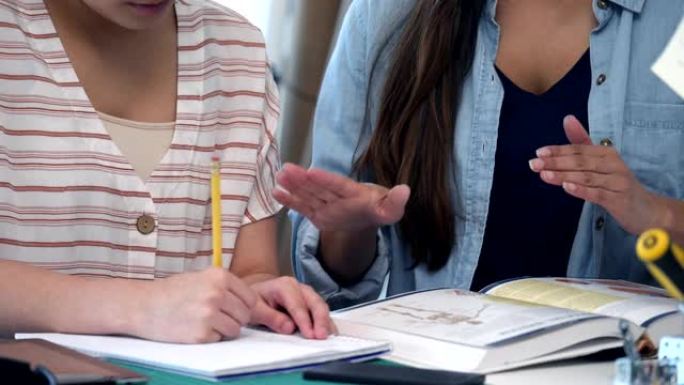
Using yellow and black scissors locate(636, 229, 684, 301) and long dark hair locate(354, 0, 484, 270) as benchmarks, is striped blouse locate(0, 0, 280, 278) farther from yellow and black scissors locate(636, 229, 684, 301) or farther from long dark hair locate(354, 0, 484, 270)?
yellow and black scissors locate(636, 229, 684, 301)

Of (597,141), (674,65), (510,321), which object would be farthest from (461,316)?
(597,141)

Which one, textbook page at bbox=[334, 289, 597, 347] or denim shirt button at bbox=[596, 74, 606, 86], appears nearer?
textbook page at bbox=[334, 289, 597, 347]

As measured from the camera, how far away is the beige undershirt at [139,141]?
5.41ft

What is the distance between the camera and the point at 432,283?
1983 millimetres

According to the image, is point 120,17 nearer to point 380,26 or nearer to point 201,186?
point 201,186

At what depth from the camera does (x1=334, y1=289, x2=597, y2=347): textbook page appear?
4.31 feet

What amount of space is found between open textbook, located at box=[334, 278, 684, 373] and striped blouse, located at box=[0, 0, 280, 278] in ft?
1.01

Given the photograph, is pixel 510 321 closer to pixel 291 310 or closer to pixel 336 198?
pixel 291 310

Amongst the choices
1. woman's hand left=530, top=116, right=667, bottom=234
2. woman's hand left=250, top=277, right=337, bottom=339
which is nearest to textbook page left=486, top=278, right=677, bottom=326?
woman's hand left=530, top=116, right=667, bottom=234

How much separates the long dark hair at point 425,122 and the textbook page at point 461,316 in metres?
0.38

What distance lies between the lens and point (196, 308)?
4.24 ft

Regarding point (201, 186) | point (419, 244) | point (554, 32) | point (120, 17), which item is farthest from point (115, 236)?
point (554, 32)

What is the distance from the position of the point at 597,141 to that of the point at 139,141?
0.72 m

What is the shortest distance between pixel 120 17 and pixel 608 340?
708mm
